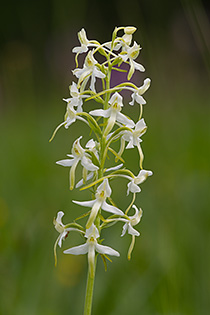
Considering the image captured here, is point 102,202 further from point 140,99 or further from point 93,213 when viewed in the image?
point 140,99

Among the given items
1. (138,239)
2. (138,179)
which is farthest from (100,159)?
(138,239)

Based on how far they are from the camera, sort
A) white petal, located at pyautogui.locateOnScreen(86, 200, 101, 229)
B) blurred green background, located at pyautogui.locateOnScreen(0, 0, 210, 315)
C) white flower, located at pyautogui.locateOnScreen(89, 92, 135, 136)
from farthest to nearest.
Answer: blurred green background, located at pyautogui.locateOnScreen(0, 0, 210, 315)
white flower, located at pyautogui.locateOnScreen(89, 92, 135, 136)
white petal, located at pyautogui.locateOnScreen(86, 200, 101, 229)

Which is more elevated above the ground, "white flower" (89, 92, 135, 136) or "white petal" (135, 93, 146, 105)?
"white petal" (135, 93, 146, 105)

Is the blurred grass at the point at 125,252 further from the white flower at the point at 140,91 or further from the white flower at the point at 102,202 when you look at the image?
the white flower at the point at 140,91

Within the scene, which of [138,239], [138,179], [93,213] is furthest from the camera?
[138,239]

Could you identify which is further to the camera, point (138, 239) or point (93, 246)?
point (138, 239)

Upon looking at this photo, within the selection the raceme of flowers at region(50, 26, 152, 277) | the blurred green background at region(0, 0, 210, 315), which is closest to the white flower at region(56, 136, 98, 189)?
the raceme of flowers at region(50, 26, 152, 277)

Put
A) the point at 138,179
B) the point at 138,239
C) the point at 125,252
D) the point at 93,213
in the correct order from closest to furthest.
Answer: the point at 93,213 < the point at 138,179 < the point at 125,252 < the point at 138,239

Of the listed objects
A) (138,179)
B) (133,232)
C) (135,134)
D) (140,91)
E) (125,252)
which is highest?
(140,91)

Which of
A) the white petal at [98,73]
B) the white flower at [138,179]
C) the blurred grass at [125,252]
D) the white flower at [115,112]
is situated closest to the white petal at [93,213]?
the white flower at [138,179]

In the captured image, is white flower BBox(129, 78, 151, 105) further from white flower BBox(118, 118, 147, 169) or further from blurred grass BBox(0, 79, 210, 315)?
blurred grass BBox(0, 79, 210, 315)

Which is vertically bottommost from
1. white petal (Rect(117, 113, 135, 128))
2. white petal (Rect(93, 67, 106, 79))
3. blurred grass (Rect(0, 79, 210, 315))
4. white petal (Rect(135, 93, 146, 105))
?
blurred grass (Rect(0, 79, 210, 315))
